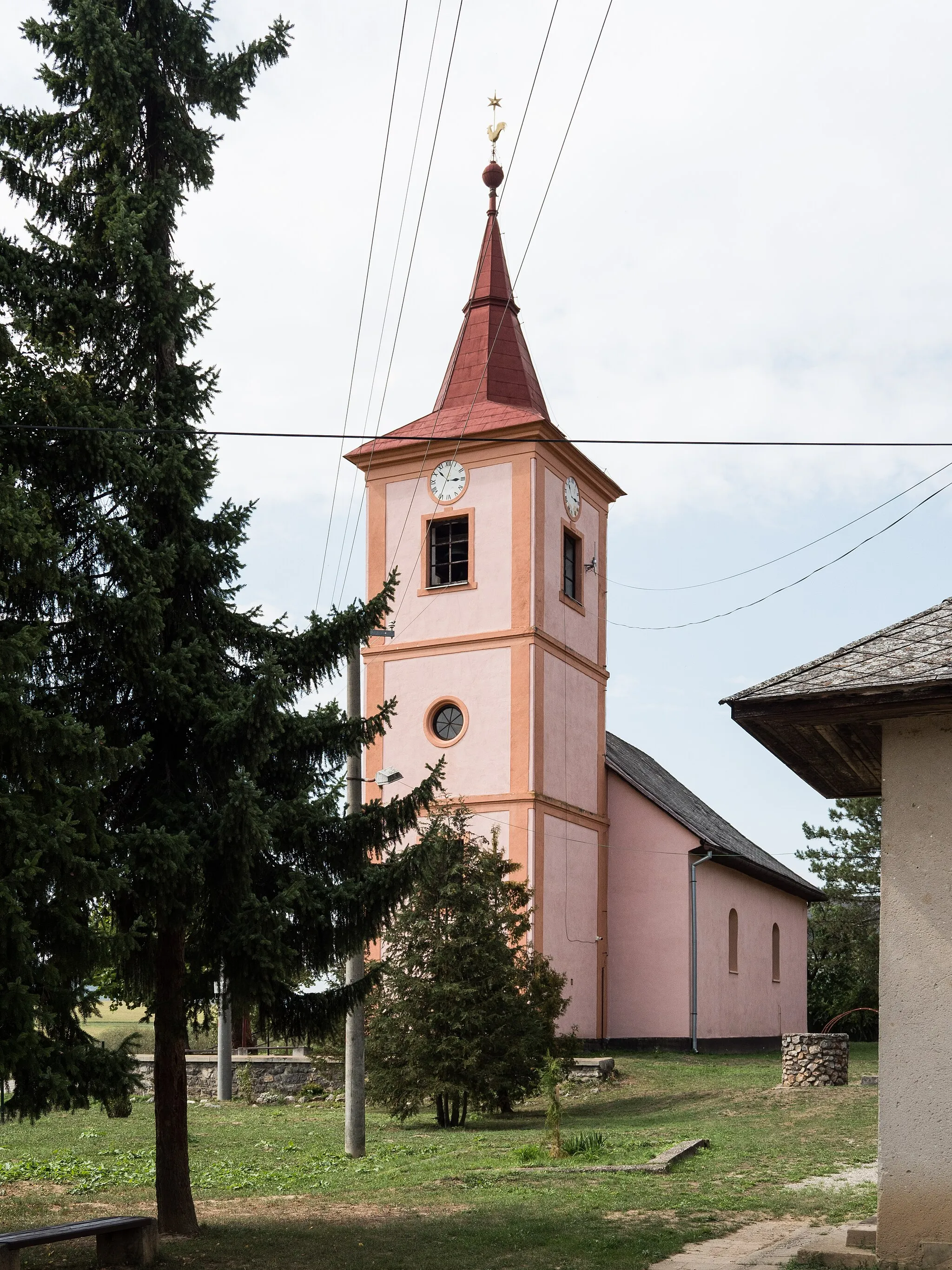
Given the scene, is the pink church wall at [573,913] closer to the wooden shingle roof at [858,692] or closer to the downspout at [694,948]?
the downspout at [694,948]

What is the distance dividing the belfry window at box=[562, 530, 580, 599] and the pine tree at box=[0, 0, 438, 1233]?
21.5 meters

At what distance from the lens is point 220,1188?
1373 centimetres

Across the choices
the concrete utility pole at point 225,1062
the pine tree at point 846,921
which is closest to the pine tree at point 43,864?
the concrete utility pole at point 225,1062

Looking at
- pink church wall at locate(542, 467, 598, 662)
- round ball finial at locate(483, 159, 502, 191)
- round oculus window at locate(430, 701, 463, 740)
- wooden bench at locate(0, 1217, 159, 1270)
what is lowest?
wooden bench at locate(0, 1217, 159, 1270)

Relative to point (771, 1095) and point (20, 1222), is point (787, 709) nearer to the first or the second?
point (20, 1222)

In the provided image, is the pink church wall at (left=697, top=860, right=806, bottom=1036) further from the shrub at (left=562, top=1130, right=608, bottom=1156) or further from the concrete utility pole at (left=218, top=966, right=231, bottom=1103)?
the shrub at (left=562, top=1130, right=608, bottom=1156)

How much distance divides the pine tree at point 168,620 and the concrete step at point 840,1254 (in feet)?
13.6

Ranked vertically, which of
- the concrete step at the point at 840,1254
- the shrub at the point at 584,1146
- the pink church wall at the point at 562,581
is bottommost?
the shrub at the point at 584,1146

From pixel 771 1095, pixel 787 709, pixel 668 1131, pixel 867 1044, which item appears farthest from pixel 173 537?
pixel 867 1044

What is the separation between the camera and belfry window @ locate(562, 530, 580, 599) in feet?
110

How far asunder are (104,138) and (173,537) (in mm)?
3402

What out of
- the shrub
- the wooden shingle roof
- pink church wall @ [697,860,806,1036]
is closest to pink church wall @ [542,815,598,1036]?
pink church wall @ [697,860,806,1036]

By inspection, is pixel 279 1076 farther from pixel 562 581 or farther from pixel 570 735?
pixel 562 581

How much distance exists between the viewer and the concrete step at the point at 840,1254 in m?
8.09
